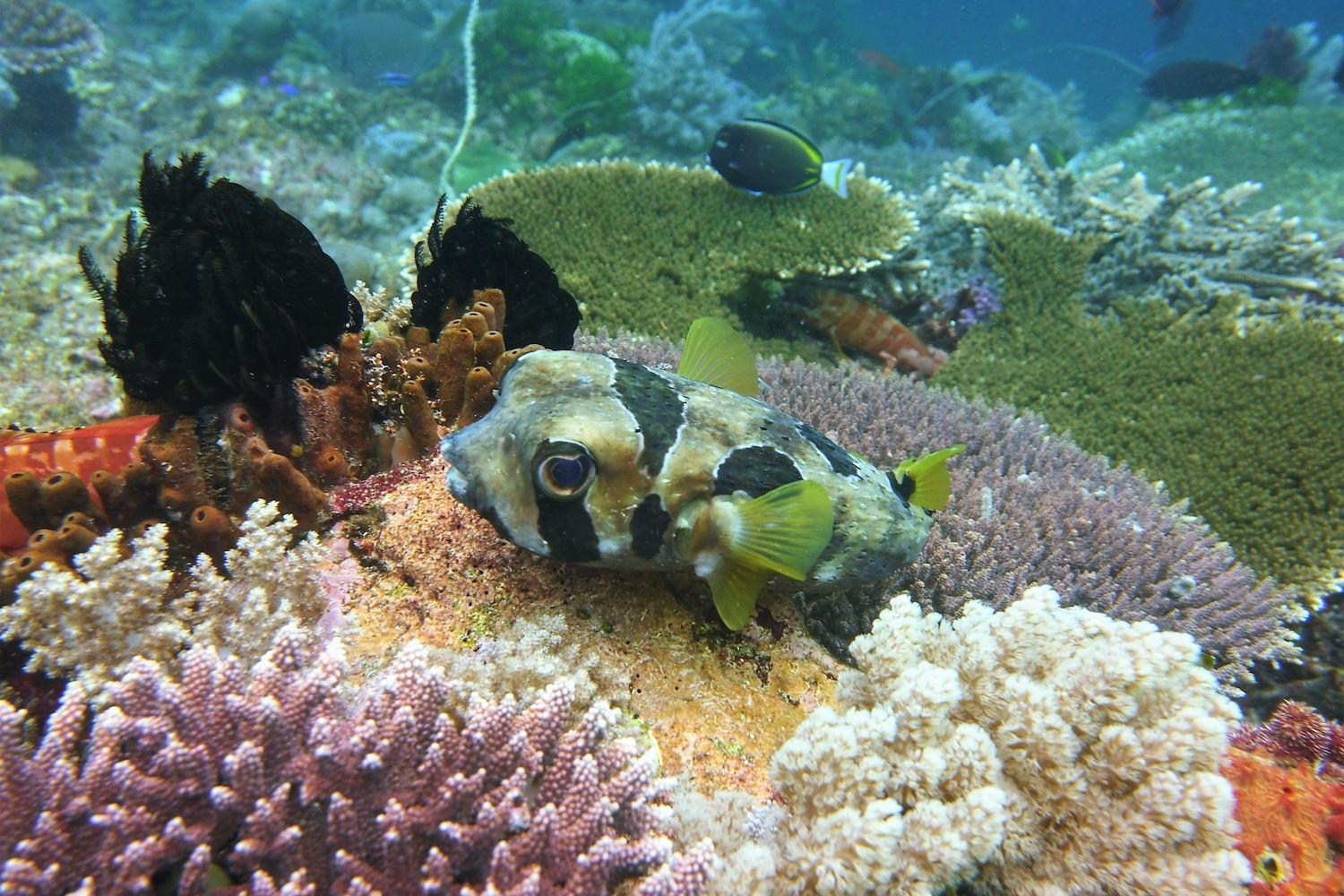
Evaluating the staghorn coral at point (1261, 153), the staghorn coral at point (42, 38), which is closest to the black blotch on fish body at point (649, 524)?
the staghorn coral at point (1261, 153)

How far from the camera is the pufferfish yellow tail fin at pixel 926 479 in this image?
2580mm

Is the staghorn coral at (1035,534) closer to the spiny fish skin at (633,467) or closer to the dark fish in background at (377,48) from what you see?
the spiny fish skin at (633,467)

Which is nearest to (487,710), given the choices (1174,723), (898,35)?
(1174,723)

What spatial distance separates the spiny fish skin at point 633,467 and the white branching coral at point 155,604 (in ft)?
2.13

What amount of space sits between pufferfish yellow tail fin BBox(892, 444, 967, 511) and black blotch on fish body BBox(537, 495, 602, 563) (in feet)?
4.08

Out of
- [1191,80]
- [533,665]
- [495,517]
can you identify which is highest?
[1191,80]

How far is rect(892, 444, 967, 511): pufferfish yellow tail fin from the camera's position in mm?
2580

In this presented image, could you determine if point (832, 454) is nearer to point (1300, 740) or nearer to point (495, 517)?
point (495, 517)

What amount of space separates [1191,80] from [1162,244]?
12988mm

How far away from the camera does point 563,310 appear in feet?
12.1

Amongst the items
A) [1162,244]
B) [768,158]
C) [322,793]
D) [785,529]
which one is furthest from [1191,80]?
[322,793]

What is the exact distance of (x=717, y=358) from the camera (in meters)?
2.82

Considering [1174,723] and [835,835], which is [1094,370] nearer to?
[1174,723]

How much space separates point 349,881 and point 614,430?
1229 mm
